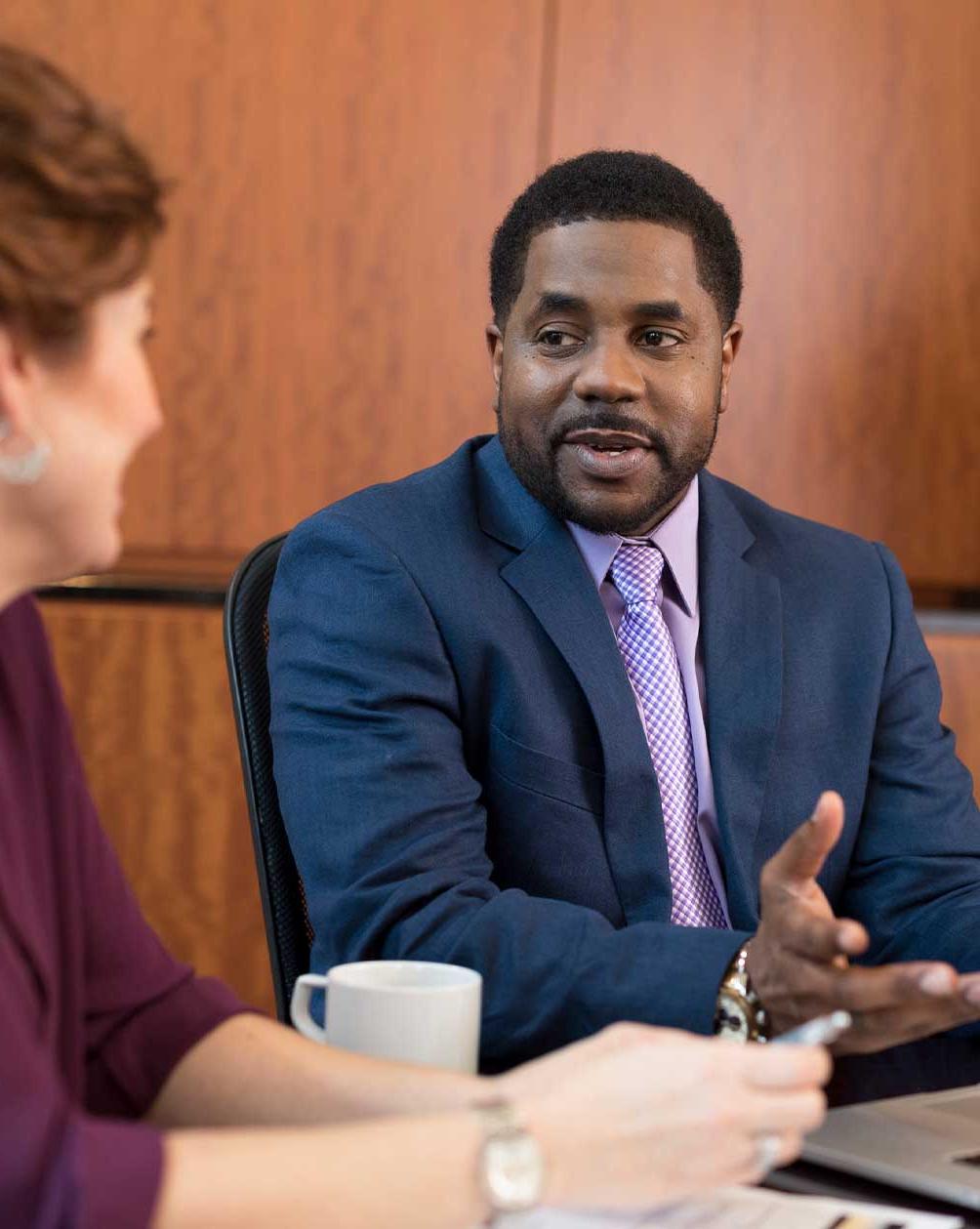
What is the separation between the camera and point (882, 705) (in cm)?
202

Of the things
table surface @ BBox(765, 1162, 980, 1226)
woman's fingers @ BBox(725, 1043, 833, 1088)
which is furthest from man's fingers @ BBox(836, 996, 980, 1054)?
woman's fingers @ BBox(725, 1043, 833, 1088)

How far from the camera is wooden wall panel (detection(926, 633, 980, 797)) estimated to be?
3191mm

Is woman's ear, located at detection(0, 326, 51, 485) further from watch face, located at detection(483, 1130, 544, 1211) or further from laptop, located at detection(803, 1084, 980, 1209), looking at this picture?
laptop, located at detection(803, 1084, 980, 1209)

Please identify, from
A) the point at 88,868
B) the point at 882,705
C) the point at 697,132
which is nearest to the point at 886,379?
the point at 697,132

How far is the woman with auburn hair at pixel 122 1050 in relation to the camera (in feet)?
2.82

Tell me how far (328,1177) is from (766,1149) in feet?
0.85

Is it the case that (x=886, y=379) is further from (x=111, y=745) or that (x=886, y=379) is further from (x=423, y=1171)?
(x=423, y=1171)

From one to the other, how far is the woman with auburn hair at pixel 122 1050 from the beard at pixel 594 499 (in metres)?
0.82

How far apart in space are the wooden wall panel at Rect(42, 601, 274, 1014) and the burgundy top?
6.38 feet

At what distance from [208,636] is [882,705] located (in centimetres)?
153

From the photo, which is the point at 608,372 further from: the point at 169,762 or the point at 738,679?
the point at 169,762


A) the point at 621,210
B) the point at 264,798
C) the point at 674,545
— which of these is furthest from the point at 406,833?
the point at 621,210

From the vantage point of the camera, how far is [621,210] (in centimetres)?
190

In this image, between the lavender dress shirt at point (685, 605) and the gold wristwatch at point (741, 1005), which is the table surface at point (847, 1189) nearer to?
the gold wristwatch at point (741, 1005)
